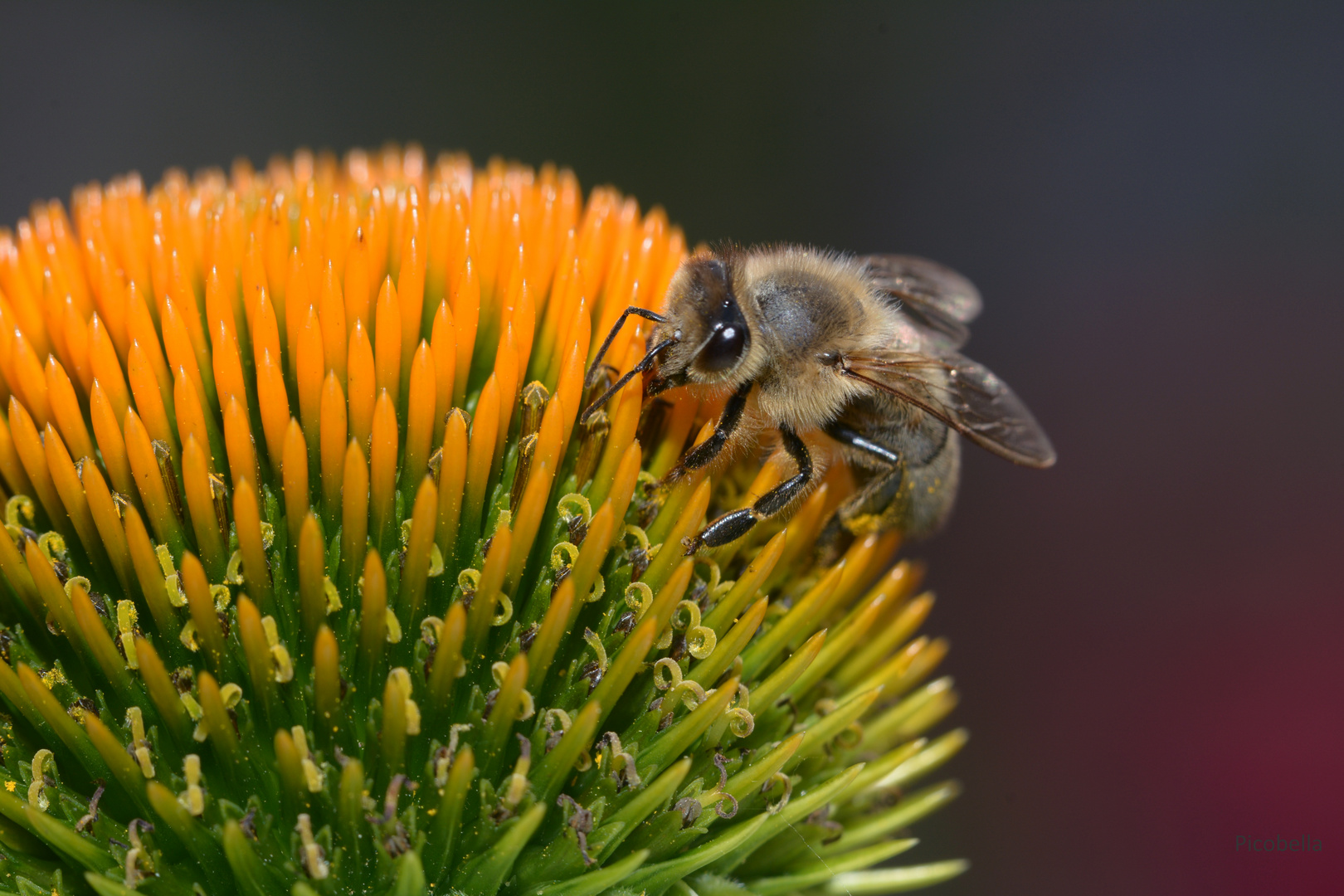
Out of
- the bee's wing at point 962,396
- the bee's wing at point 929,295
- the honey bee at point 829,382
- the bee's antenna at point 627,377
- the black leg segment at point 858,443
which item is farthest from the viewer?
the bee's wing at point 929,295

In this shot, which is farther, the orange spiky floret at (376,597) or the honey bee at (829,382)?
the honey bee at (829,382)

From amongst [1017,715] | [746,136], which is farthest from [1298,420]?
[746,136]

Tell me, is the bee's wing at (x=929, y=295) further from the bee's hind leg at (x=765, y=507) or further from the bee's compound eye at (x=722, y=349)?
the bee's compound eye at (x=722, y=349)

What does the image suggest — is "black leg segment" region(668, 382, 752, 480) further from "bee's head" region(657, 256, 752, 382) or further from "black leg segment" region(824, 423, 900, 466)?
"black leg segment" region(824, 423, 900, 466)

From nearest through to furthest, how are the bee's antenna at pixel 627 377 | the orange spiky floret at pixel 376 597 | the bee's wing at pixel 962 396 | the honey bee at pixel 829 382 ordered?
1. the orange spiky floret at pixel 376 597
2. the bee's antenna at pixel 627 377
3. the honey bee at pixel 829 382
4. the bee's wing at pixel 962 396

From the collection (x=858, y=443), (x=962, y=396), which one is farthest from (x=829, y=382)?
(x=962, y=396)

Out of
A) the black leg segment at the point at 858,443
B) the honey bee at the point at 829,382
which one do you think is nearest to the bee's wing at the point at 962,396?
the honey bee at the point at 829,382

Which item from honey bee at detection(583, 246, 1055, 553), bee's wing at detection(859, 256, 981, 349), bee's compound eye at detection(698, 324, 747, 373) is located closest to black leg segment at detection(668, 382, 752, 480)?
honey bee at detection(583, 246, 1055, 553)

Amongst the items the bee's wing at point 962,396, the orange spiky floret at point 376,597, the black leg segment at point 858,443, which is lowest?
the orange spiky floret at point 376,597
